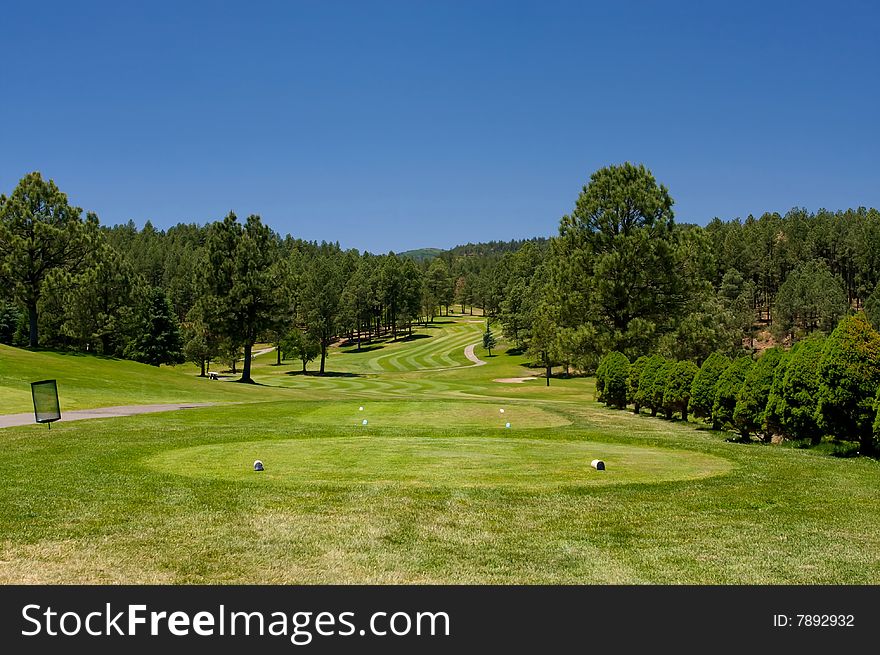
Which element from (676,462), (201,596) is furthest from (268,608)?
(676,462)

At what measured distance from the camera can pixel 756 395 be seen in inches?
719

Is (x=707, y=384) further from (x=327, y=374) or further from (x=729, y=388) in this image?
(x=327, y=374)

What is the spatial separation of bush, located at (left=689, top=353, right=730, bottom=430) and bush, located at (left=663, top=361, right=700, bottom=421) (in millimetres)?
1094

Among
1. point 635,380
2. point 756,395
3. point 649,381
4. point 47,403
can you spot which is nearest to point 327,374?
point 635,380

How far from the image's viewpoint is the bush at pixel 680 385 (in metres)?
24.1

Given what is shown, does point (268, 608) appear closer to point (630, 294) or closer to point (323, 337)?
point (630, 294)

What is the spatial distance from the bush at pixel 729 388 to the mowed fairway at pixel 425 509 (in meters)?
2.12

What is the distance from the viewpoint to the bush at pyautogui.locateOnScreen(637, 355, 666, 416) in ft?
86.4

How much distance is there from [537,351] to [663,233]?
29.2 meters

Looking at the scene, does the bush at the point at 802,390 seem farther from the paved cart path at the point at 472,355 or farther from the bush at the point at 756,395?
the paved cart path at the point at 472,355

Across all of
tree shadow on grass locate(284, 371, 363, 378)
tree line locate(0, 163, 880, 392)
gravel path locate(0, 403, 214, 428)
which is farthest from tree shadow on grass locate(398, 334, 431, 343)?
gravel path locate(0, 403, 214, 428)

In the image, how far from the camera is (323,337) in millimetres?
78812

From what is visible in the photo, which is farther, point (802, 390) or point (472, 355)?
point (472, 355)

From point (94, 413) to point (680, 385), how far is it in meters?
22.1
